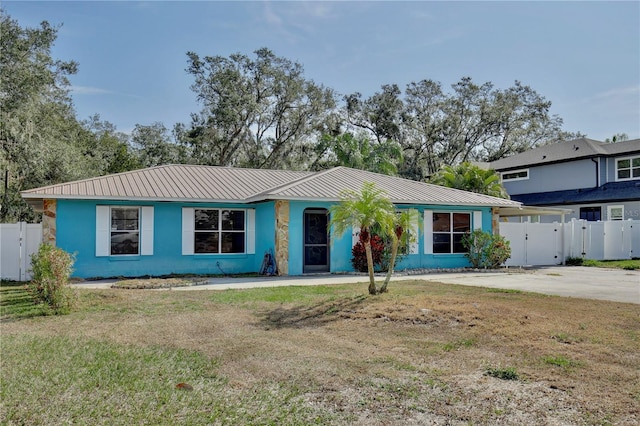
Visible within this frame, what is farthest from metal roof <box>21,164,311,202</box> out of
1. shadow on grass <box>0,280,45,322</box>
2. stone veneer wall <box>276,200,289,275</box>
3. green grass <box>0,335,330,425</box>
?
green grass <box>0,335,330,425</box>

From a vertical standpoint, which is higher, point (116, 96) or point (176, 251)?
point (116, 96)

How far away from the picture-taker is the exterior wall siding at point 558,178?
28.3 meters

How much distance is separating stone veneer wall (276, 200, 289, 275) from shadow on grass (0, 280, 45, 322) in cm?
695

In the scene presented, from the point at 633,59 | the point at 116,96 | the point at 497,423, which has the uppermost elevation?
the point at 116,96

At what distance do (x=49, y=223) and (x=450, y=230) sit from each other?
525 inches

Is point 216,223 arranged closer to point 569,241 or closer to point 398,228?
point 398,228

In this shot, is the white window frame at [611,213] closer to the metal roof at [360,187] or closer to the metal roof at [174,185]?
the metal roof at [360,187]

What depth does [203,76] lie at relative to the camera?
32875mm

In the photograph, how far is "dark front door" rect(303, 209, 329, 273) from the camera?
58.6 feet

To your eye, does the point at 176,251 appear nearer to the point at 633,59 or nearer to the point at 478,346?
the point at 478,346

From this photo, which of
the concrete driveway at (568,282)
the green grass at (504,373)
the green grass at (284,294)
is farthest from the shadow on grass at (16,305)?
the concrete driveway at (568,282)

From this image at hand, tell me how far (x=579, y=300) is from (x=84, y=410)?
959 cm

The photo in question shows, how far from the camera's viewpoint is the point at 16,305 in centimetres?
979

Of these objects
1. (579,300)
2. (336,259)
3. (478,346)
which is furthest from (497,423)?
(336,259)
